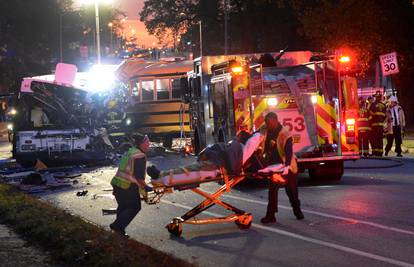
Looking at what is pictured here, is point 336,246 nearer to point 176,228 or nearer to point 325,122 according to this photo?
point 176,228

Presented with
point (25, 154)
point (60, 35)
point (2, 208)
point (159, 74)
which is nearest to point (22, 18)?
point (60, 35)

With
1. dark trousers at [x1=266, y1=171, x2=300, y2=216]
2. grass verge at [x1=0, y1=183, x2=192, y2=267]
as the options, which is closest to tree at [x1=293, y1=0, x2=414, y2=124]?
dark trousers at [x1=266, y1=171, x2=300, y2=216]

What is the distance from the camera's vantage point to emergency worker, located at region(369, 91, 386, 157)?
61.4 feet

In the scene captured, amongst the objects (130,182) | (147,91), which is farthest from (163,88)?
(130,182)

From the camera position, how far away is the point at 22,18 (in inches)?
2031

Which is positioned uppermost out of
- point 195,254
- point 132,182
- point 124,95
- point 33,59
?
point 33,59

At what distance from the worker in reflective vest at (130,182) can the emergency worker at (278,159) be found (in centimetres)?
209

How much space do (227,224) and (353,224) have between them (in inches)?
70.2

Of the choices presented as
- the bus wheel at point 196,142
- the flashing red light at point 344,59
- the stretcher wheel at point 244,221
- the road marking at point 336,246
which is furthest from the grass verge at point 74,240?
the bus wheel at point 196,142

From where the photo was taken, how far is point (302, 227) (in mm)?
8992

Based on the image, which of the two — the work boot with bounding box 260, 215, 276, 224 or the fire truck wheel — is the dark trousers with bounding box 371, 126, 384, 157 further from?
the fire truck wheel

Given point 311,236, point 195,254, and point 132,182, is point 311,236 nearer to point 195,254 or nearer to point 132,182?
point 195,254

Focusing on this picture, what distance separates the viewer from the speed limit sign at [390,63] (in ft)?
64.7

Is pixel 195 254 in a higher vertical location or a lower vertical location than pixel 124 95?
lower
